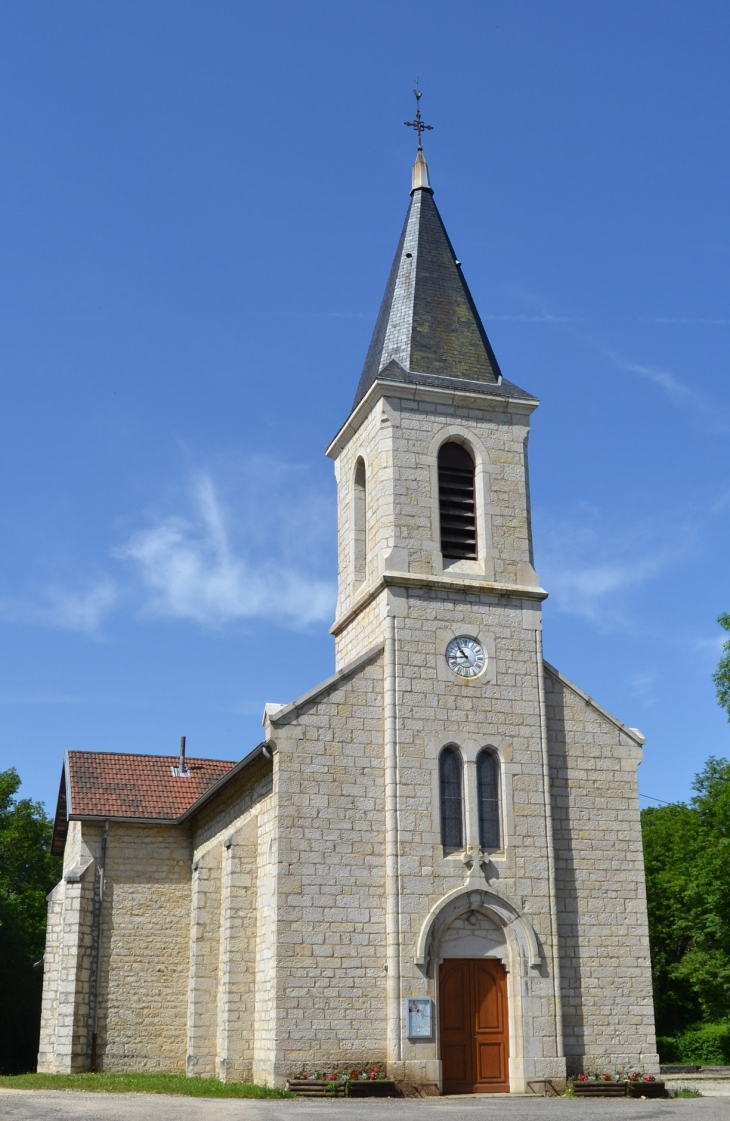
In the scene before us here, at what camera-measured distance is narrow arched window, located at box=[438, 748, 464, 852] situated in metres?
19.7

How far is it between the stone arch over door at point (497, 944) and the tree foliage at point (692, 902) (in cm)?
1552

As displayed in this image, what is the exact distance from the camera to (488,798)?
66.3 ft

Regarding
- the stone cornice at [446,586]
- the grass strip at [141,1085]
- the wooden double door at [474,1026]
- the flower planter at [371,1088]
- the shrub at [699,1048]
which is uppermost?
the stone cornice at [446,586]

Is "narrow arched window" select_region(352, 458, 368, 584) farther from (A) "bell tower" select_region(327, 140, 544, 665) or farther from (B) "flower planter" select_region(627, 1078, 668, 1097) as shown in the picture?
(B) "flower planter" select_region(627, 1078, 668, 1097)

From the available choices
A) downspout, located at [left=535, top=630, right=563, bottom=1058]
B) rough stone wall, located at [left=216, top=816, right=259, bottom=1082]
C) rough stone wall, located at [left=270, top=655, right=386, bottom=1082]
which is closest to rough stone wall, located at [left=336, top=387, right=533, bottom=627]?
downspout, located at [left=535, top=630, right=563, bottom=1058]

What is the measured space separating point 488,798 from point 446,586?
375cm

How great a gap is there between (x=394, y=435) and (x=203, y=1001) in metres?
11.0

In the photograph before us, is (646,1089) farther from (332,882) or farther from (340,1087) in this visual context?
(332,882)

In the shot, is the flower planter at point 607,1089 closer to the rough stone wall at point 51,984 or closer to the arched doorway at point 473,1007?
the arched doorway at point 473,1007

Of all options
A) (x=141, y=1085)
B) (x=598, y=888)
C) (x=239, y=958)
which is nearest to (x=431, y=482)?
(x=598, y=888)

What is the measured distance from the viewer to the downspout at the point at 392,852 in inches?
722

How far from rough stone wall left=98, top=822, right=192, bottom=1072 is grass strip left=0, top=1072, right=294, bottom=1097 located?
1487 millimetres

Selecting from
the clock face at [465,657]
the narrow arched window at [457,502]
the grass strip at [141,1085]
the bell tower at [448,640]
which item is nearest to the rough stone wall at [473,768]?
the bell tower at [448,640]

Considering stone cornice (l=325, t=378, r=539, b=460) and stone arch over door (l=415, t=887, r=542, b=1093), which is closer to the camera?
stone arch over door (l=415, t=887, r=542, b=1093)
